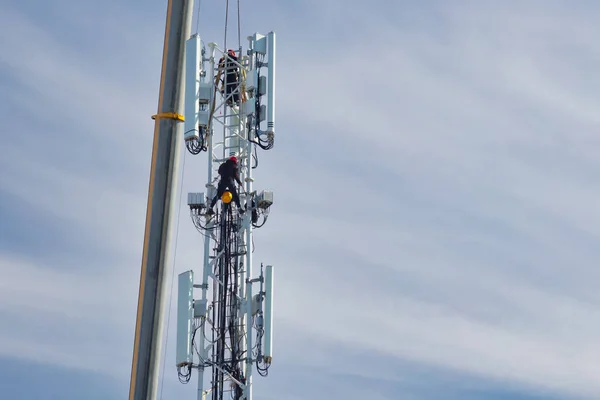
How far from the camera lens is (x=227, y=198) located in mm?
42688

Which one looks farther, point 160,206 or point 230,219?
point 230,219

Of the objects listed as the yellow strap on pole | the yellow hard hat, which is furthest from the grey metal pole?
the yellow hard hat

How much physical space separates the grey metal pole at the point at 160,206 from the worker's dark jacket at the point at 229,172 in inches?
678

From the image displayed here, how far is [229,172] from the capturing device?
43.1 m

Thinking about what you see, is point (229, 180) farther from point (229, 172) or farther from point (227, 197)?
point (227, 197)

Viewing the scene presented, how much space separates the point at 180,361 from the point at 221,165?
7940mm

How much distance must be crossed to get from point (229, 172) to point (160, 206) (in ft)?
60.6

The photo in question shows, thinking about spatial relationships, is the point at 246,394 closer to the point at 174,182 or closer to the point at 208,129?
the point at 208,129

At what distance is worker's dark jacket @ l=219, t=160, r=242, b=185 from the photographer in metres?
43.1

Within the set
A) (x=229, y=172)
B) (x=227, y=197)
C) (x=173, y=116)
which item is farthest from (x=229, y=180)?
(x=173, y=116)

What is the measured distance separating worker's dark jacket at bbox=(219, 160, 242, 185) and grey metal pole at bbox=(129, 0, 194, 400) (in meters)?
17.2

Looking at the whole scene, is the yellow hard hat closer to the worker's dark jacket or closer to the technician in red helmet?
the technician in red helmet

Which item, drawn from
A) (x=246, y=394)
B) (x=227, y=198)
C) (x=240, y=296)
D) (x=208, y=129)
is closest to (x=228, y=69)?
(x=208, y=129)

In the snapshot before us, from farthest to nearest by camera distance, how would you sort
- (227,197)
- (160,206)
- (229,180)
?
(229,180)
(227,197)
(160,206)
